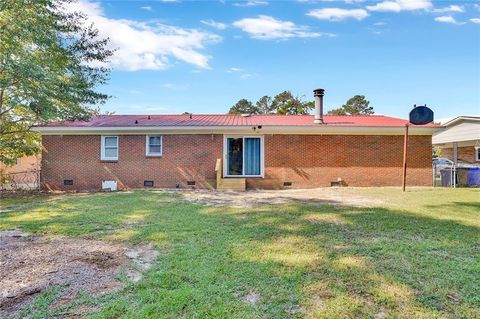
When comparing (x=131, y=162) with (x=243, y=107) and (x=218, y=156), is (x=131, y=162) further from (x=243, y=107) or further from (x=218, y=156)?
(x=243, y=107)

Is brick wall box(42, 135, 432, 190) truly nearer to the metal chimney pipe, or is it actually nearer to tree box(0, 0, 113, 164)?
the metal chimney pipe

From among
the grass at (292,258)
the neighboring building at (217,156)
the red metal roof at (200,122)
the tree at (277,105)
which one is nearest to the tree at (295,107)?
the tree at (277,105)

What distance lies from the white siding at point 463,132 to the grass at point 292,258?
12415mm

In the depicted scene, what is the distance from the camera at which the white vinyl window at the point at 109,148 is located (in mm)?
13109

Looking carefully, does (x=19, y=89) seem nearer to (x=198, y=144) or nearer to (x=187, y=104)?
(x=198, y=144)

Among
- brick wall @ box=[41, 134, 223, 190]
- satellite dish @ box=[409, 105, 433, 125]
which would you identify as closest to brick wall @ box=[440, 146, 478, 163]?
satellite dish @ box=[409, 105, 433, 125]

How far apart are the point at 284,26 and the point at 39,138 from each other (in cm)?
1198

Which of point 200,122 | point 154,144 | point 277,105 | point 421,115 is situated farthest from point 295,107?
point 154,144

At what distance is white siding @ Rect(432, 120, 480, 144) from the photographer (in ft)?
57.6

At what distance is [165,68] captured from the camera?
18453 mm

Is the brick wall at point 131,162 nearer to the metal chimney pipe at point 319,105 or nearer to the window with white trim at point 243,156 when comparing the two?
the window with white trim at point 243,156

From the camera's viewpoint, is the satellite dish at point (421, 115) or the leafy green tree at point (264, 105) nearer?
the satellite dish at point (421, 115)

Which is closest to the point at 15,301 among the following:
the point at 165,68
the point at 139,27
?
the point at 139,27

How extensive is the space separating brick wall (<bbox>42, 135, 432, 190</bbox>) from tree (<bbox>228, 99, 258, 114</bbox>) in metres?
31.0
